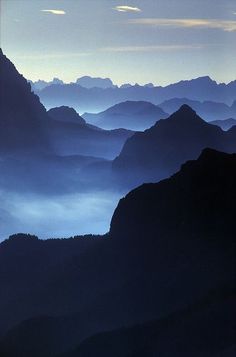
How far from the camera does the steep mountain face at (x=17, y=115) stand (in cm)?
12625

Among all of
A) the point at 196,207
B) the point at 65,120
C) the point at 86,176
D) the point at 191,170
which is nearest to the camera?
the point at 196,207

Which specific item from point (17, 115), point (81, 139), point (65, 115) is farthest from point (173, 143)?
point (65, 115)

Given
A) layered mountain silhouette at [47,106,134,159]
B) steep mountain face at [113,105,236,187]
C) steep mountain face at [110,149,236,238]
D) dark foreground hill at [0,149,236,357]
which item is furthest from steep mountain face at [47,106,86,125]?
steep mountain face at [110,149,236,238]

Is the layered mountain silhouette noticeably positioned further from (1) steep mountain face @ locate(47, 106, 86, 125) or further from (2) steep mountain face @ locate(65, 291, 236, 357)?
(2) steep mountain face @ locate(65, 291, 236, 357)

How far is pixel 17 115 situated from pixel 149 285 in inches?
4183


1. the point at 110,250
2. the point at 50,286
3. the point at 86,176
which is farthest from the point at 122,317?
the point at 86,176

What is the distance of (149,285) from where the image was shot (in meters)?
30.9

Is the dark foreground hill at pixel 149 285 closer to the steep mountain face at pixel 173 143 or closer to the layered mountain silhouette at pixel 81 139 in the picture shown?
the steep mountain face at pixel 173 143

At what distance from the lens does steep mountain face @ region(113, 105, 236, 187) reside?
338 feet

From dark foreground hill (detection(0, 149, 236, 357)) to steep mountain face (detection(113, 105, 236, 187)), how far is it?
63531 mm

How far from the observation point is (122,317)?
29.5 metres

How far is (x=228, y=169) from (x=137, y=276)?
10.2m

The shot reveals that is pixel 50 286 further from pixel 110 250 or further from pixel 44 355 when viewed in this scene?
pixel 44 355

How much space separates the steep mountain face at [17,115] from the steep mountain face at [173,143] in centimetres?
3860
